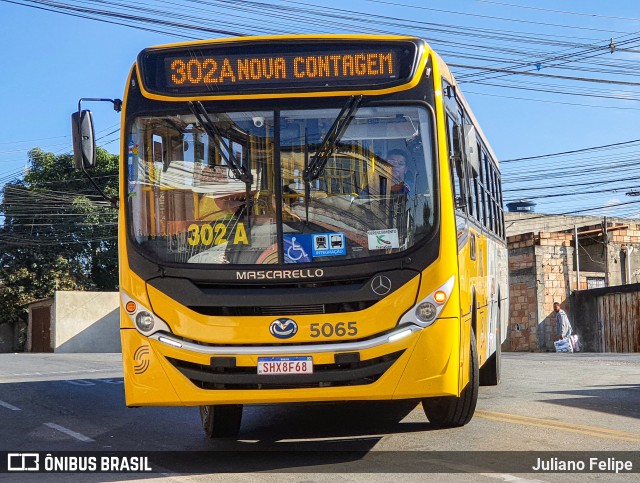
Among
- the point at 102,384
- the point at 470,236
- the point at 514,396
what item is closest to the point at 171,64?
the point at 470,236

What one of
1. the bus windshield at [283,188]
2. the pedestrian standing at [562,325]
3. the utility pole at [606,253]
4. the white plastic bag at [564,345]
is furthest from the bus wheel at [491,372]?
the utility pole at [606,253]

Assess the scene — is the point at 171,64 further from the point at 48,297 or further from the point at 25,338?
the point at 25,338

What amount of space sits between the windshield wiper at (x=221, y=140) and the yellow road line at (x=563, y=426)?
12.4 ft

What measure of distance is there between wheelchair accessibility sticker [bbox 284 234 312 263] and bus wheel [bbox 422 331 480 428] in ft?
7.14

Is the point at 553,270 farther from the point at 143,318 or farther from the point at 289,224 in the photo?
the point at 143,318

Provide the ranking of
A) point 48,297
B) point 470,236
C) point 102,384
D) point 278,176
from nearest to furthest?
point 278,176, point 470,236, point 102,384, point 48,297

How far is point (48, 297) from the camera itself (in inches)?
1928

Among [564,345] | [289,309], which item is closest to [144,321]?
[289,309]

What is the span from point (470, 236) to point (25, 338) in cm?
4775

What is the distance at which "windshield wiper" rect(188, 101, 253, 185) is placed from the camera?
25.5ft

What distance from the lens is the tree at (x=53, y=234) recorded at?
4750 cm

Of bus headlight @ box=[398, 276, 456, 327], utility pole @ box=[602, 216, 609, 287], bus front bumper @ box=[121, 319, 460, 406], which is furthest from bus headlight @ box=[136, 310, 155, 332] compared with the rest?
utility pole @ box=[602, 216, 609, 287]

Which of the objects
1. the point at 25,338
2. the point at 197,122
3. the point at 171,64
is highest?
the point at 171,64

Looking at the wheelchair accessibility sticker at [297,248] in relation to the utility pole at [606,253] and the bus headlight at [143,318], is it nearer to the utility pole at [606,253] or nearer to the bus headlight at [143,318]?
the bus headlight at [143,318]
